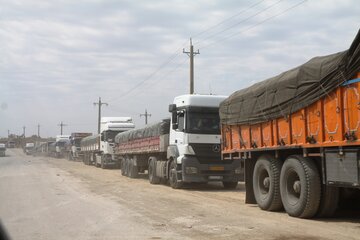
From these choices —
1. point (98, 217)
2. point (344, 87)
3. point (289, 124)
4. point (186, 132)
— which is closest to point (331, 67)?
point (344, 87)

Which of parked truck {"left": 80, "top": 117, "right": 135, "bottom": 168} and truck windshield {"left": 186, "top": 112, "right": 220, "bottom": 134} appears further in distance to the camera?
parked truck {"left": 80, "top": 117, "right": 135, "bottom": 168}

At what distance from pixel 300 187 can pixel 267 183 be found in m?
1.74

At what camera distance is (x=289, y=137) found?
10562 millimetres

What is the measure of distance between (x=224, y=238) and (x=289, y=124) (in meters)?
3.54

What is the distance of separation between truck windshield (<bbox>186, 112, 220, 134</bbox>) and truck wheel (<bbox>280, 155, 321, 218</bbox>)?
6.95m

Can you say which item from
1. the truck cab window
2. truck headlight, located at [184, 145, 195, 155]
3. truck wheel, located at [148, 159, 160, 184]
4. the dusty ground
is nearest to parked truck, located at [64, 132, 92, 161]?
truck wheel, located at [148, 159, 160, 184]

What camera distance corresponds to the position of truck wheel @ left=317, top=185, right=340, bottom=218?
9.84 meters

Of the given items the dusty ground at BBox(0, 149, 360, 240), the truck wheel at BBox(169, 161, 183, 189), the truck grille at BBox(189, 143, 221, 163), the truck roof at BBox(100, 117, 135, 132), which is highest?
the truck roof at BBox(100, 117, 135, 132)

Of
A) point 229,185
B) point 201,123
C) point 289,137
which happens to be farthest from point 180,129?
point 289,137

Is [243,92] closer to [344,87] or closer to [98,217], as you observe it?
[344,87]

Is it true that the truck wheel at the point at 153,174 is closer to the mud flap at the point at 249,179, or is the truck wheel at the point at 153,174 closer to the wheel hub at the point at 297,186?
the mud flap at the point at 249,179

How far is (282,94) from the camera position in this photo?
35.3 feet

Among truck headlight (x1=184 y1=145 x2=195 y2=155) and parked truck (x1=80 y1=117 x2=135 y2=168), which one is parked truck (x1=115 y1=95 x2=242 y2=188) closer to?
truck headlight (x1=184 y1=145 x2=195 y2=155)

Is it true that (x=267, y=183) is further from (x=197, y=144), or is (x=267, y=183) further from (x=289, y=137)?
(x=197, y=144)
